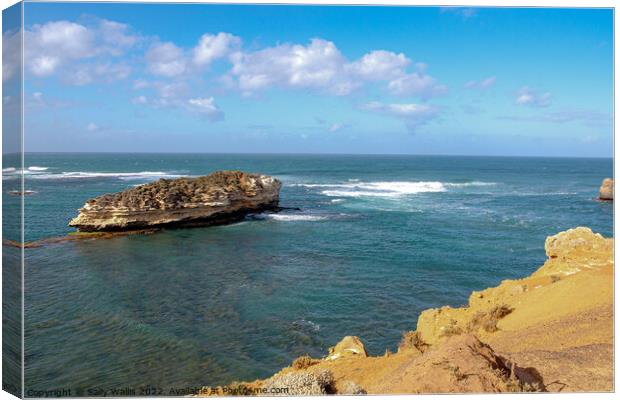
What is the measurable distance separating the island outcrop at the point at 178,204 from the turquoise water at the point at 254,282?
60.3 inches

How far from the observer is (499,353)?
9.60 metres

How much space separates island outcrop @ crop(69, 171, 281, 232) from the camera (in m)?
30.5

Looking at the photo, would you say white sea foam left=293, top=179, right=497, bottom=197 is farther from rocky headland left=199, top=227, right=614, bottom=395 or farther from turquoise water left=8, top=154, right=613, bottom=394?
rocky headland left=199, top=227, right=614, bottom=395

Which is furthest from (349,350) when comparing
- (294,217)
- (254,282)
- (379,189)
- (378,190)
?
(379,189)

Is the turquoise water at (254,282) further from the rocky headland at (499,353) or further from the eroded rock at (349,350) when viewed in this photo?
the rocky headland at (499,353)

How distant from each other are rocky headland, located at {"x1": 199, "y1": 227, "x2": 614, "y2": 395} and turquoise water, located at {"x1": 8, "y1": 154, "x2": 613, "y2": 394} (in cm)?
241

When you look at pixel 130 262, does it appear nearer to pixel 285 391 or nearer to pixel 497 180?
pixel 285 391

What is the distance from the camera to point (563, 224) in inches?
1196

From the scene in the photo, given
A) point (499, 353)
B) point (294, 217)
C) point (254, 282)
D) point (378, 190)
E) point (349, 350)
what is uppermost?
point (378, 190)

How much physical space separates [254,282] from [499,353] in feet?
40.1

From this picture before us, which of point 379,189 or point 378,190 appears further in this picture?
point 379,189

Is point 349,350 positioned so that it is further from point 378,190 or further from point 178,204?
point 378,190

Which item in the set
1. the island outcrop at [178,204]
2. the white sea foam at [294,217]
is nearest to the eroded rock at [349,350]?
the island outcrop at [178,204]

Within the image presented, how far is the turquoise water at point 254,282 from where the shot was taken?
43.1 feet
